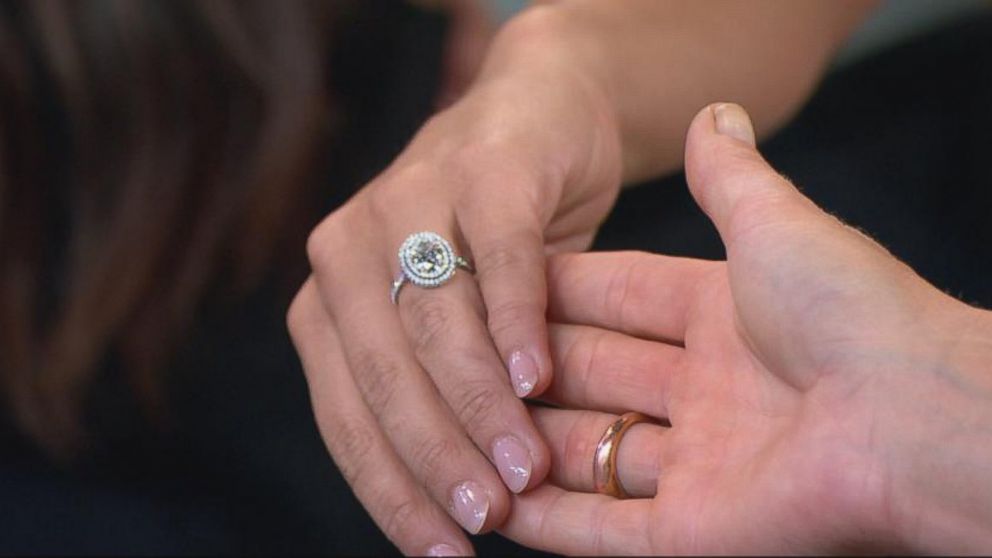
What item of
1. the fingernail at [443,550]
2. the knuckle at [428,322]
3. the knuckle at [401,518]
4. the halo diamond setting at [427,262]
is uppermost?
the halo diamond setting at [427,262]

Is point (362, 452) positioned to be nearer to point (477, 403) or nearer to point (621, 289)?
point (477, 403)

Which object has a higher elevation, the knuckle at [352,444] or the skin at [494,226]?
the skin at [494,226]

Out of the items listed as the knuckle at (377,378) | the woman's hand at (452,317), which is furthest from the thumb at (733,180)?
the knuckle at (377,378)

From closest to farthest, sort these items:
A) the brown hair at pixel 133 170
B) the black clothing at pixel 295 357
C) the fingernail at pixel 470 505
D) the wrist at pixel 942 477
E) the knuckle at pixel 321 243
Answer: the wrist at pixel 942 477 < the fingernail at pixel 470 505 < the knuckle at pixel 321 243 < the black clothing at pixel 295 357 < the brown hair at pixel 133 170

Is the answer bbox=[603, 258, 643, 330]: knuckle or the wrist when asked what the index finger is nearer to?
bbox=[603, 258, 643, 330]: knuckle

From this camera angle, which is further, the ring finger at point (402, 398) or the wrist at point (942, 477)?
the ring finger at point (402, 398)

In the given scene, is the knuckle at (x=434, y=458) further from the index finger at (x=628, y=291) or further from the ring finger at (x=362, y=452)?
the index finger at (x=628, y=291)

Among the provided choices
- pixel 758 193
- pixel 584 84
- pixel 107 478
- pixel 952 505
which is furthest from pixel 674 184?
pixel 107 478

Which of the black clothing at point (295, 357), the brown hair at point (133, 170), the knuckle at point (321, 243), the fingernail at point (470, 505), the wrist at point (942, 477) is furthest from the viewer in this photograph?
the brown hair at point (133, 170)
